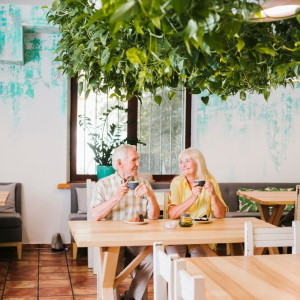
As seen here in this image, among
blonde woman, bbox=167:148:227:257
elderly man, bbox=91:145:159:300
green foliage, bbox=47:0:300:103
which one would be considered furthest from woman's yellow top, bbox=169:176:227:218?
green foliage, bbox=47:0:300:103

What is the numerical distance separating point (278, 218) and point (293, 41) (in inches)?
179

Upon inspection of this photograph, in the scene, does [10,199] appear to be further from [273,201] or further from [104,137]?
[273,201]

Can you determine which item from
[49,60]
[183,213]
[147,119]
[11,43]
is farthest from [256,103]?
[183,213]

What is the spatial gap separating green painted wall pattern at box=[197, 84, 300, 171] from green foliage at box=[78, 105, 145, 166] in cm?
106

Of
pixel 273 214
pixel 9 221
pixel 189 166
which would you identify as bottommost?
pixel 9 221

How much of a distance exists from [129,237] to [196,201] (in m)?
1.05

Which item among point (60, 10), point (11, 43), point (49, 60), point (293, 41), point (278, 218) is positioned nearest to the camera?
point (293, 41)

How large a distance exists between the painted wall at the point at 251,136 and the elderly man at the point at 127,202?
3357 mm

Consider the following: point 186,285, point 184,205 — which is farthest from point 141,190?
point 186,285

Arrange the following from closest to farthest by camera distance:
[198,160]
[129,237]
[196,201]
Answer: [129,237] < [196,201] < [198,160]

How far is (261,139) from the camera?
7336 mm

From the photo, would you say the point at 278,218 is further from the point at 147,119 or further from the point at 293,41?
the point at 293,41

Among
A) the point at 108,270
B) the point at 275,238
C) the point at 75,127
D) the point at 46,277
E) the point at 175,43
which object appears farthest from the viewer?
the point at 75,127

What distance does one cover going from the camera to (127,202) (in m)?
3.91
